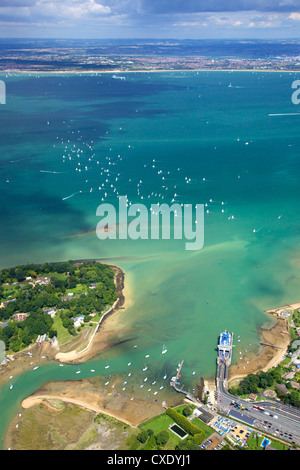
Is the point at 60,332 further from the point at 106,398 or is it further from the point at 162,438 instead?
the point at 162,438

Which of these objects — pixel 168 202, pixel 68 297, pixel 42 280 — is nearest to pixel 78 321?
pixel 68 297

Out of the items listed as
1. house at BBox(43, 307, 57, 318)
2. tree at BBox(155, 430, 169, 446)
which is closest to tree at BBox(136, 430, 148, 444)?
tree at BBox(155, 430, 169, 446)

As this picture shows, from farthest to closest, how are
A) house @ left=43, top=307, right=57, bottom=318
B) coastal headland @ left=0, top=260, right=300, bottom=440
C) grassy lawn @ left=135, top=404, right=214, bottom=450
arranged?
house @ left=43, top=307, right=57, bottom=318 < coastal headland @ left=0, top=260, right=300, bottom=440 < grassy lawn @ left=135, top=404, right=214, bottom=450

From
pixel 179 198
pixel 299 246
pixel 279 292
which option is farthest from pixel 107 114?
pixel 279 292

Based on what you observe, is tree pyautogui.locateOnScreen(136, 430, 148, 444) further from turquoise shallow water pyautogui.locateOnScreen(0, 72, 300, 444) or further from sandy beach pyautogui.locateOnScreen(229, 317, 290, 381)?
sandy beach pyautogui.locateOnScreen(229, 317, 290, 381)

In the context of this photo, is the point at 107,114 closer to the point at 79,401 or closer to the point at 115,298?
the point at 115,298

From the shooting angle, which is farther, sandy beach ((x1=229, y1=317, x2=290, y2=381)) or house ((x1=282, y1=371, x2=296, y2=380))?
sandy beach ((x1=229, y1=317, x2=290, y2=381))
